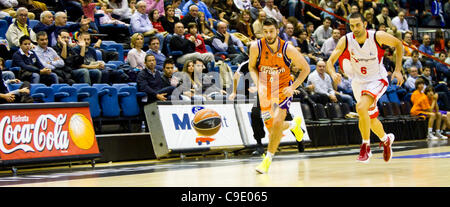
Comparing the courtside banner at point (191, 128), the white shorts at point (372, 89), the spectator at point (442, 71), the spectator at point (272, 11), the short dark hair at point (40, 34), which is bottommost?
the courtside banner at point (191, 128)

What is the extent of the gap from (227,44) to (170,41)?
2344mm

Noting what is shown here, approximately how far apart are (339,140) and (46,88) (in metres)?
7.68

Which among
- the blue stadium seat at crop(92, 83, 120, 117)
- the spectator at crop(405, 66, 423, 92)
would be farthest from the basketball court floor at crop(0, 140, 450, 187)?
the spectator at crop(405, 66, 423, 92)

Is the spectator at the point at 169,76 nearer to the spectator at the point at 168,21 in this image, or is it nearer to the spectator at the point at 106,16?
the spectator at the point at 106,16

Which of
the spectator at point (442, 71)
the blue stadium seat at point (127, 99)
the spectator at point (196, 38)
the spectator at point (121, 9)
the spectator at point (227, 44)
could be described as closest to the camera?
the blue stadium seat at point (127, 99)

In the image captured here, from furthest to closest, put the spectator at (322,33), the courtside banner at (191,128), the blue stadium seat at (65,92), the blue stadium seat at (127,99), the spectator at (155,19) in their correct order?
1. the spectator at (322,33)
2. the spectator at (155,19)
3. the blue stadium seat at (127,99)
4. the courtside banner at (191,128)
5. the blue stadium seat at (65,92)

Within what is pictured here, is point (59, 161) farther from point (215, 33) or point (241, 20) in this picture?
point (241, 20)

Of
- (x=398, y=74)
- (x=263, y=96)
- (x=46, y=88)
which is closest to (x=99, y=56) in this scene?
(x=46, y=88)

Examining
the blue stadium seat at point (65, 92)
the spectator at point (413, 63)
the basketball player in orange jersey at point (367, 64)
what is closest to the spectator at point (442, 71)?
the spectator at point (413, 63)

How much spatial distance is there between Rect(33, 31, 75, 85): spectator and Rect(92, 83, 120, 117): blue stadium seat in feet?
1.83

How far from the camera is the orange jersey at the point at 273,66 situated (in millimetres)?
8250

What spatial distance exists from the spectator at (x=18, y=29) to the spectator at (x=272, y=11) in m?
8.62

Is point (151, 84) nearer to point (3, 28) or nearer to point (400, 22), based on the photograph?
point (3, 28)

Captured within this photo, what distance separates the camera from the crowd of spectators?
12.2m
